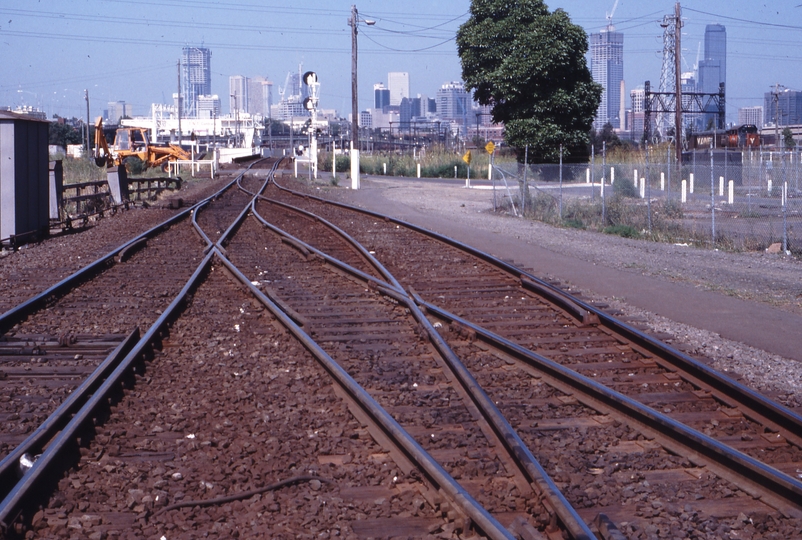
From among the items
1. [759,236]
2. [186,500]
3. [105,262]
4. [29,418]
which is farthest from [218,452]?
[759,236]

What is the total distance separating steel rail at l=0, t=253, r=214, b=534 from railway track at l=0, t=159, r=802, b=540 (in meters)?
0.03

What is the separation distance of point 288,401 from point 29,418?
1.88 meters

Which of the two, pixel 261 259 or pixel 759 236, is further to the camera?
pixel 759 236

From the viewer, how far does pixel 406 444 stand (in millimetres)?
5551

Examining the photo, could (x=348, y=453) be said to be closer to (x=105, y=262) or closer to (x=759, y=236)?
(x=105, y=262)

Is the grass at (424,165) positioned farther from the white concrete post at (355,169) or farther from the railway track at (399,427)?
the railway track at (399,427)

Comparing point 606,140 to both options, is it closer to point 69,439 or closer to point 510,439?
point 510,439

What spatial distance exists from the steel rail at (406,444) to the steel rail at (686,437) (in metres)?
1.69

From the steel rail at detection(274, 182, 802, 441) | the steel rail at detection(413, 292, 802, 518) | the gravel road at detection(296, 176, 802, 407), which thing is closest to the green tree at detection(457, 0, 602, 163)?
the gravel road at detection(296, 176, 802, 407)

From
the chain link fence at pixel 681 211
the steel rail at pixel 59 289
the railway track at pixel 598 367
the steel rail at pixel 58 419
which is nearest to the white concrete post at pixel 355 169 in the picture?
the chain link fence at pixel 681 211

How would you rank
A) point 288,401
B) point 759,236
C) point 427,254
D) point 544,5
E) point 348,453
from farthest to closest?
1. point 544,5
2. point 759,236
3. point 427,254
4. point 288,401
5. point 348,453

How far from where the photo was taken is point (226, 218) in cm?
2323

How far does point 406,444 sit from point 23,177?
47.1 feet

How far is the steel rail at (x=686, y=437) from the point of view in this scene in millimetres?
4984
